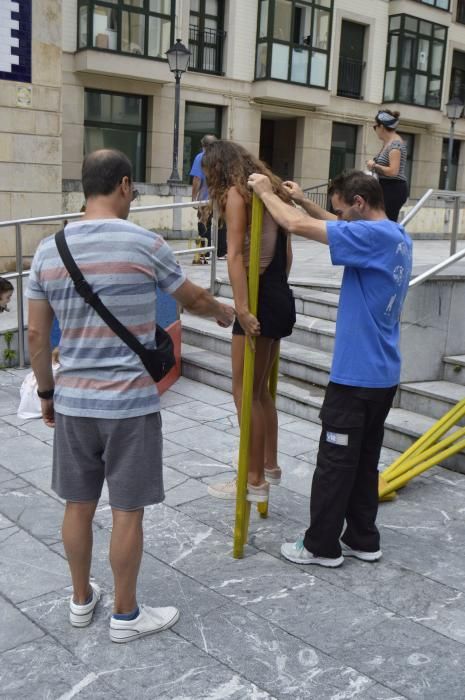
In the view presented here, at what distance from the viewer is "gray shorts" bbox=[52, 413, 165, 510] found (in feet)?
8.29

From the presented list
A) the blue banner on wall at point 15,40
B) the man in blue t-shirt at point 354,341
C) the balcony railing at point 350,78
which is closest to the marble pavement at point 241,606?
the man in blue t-shirt at point 354,341

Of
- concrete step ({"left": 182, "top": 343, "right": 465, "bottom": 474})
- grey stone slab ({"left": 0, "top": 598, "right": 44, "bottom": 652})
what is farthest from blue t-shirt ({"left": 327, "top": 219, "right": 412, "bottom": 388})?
concrete step ({"left": 182, "top": 343, "right": 465, "bottom": 474})

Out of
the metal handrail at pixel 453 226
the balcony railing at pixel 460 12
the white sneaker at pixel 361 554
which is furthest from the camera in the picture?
the balcony railing at pixel 460 12

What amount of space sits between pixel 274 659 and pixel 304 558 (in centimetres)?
76

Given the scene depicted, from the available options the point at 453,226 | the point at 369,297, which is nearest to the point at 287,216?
the point at 369,297

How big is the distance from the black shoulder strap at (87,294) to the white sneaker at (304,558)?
1.45 metres

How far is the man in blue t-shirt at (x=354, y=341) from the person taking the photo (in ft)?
9.71

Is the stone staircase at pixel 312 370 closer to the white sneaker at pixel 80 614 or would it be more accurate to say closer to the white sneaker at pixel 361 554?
the white sneaker at pixel 361 554

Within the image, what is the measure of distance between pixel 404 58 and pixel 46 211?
17686 millimetres

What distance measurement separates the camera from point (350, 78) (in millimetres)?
23859

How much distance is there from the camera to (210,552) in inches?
136

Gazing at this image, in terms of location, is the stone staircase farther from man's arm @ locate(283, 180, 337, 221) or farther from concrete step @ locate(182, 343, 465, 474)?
Result: man's arm @ locate(283, 180, 337, 221)

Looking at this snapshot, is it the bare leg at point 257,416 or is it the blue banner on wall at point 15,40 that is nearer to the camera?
the bare leg at point 257,416

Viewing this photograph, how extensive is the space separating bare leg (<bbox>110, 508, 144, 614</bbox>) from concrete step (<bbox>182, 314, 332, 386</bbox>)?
3.23 metres
